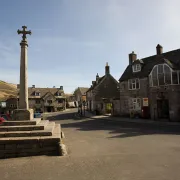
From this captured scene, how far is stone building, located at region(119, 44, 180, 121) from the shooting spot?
24.3 meters

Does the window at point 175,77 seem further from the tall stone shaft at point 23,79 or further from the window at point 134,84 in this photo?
the tall stone shaft at point 23,79

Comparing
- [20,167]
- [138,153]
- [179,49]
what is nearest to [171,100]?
[179,49]

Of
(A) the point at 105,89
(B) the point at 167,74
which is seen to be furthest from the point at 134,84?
(A) the point at 105,89

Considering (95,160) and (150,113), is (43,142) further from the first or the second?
(150,113)

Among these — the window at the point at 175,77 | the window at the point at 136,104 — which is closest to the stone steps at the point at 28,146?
the window at the point at 175,77

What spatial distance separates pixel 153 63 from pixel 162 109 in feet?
26.1

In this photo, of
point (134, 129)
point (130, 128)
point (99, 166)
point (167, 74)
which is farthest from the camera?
point (167, 74)

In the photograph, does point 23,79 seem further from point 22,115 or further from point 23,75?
point 22,115

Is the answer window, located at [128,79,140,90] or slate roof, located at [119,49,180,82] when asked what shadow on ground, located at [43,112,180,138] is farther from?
window, located at [128,79,140,90]

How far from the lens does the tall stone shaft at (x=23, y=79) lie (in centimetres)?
1187

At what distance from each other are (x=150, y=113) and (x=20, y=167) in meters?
24.3

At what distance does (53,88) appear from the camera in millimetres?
73438

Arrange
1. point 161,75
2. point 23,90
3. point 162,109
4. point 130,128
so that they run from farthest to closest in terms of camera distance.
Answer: point 162,109
point 161,75
point 130,128
point 23,90

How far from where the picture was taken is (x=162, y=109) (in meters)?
26.8
